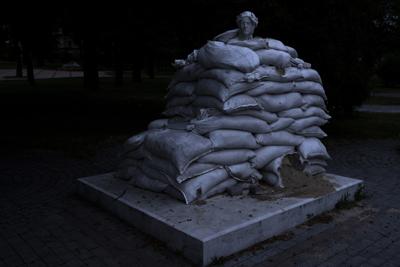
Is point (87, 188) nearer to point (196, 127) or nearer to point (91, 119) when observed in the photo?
point (196, 127)

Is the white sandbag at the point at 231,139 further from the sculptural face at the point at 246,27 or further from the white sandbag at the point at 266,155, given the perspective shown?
the sculptural face at the point at 246,27

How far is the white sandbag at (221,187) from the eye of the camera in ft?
15.8

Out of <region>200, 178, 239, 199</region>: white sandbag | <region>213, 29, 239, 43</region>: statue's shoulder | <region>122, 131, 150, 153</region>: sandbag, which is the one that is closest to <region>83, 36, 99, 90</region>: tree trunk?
<region>213, 29, 239, 43</region>: statue's shoulder

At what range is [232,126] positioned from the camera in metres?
5.03

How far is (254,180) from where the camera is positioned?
17.0ft

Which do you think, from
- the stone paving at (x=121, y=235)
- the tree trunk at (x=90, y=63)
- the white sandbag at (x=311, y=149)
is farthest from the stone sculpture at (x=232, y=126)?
the tree trunk at (x=90, y=63)

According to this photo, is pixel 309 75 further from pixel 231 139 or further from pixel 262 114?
pixel 231 139

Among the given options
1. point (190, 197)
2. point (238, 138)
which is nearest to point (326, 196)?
point (238, 138)

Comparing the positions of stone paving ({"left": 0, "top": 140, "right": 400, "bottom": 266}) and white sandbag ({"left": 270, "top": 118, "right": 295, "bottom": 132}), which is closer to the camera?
stone paving ({"left": 0, "top": 140, "right": 400, "bottom": 266})

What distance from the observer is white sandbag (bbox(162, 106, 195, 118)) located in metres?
5.72

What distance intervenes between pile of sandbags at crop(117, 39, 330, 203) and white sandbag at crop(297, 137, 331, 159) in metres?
0.01

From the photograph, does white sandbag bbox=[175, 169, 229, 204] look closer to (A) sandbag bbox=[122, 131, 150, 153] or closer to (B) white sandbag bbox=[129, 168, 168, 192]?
(B) white sandbag bbox=[129, 168, 168, 192]

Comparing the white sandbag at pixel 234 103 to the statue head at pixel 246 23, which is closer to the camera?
the white sandbag at pixel 234 103

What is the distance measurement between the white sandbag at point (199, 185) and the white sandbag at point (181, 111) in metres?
1.10
